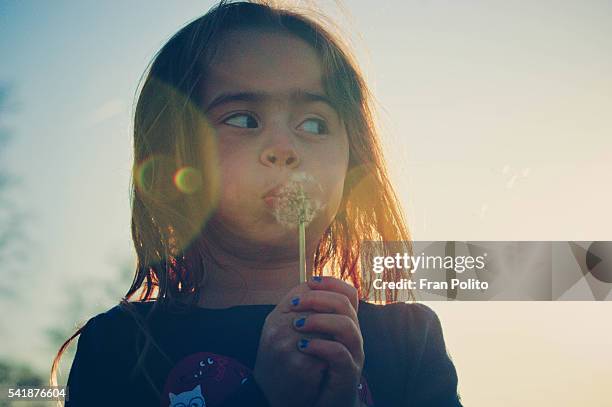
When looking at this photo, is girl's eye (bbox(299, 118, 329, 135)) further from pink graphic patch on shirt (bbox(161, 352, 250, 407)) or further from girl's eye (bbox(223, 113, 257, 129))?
pink graphic patch on shirt (bbox(161, 352, 250, 407))

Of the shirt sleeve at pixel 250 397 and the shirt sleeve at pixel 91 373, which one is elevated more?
the shirt sleeve at pixel 91 373

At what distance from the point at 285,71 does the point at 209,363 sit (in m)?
0.88

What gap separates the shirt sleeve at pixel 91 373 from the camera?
1.71 meters

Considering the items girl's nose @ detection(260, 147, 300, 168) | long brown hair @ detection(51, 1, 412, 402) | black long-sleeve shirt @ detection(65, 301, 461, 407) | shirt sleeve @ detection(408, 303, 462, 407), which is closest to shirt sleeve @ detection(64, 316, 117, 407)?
black long-sleeve shirt @ detection(65, 301, 461, 407)

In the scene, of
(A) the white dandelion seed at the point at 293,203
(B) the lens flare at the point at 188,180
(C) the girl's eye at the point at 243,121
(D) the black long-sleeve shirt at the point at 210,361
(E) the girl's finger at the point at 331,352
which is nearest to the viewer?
(E) the girl's finger at the point at 331,352

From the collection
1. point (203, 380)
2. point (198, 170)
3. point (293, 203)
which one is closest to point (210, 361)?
point (203, 380)

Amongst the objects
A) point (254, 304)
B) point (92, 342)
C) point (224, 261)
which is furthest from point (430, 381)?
point (92, 342)

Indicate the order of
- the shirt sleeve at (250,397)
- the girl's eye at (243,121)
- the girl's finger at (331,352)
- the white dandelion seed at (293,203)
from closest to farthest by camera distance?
1. the girl's finger at (331,352)
2. the shirt sleeve at (250,397)
3. the white dandelion seed at (293,203)
4. the girl's eye at (243,121)

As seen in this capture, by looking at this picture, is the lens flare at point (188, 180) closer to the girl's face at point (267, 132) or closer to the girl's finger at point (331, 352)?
the girl's face at point (267, 132)

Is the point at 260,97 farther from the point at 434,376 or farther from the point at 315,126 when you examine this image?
the point at 434,376

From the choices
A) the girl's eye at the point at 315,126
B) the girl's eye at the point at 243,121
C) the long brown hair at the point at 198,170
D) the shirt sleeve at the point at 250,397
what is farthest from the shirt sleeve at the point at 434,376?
the girl's eye at the point at 243,121

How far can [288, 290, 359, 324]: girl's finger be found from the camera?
1280 mm

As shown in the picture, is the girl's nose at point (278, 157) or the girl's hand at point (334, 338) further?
the girl's nose at point (278, 157)

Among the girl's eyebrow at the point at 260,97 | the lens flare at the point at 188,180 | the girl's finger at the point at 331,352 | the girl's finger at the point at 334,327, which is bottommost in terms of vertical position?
the girl's finger at the point at 331,352
